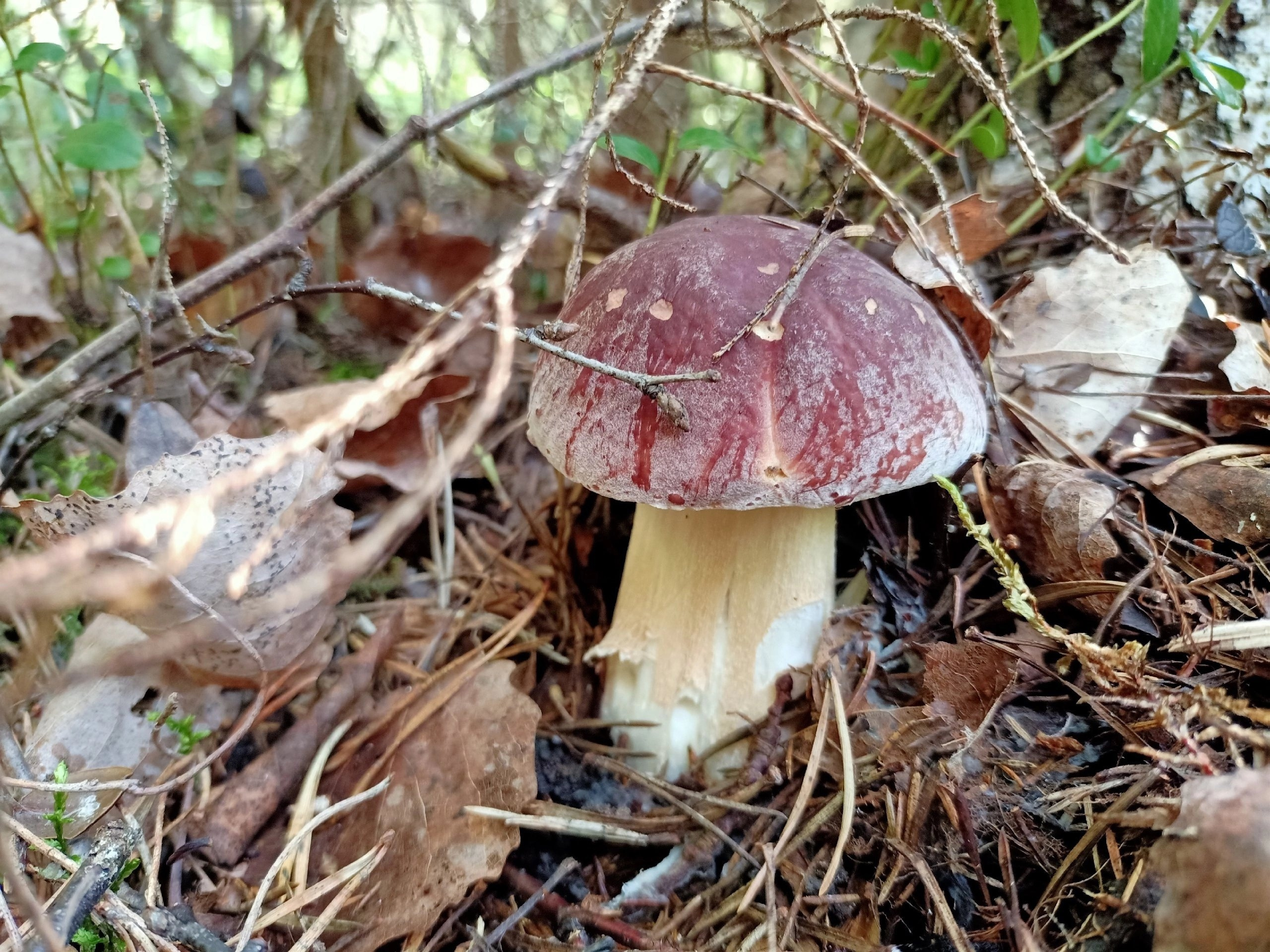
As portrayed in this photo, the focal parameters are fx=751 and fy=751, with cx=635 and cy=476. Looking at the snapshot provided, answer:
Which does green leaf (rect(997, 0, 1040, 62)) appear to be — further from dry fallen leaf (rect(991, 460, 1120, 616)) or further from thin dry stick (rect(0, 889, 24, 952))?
thin dry stick (rect(0, 889, 24, 952))

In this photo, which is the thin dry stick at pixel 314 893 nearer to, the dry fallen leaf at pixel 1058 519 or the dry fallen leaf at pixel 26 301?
the dry fallen leaf at pixel 1058 519

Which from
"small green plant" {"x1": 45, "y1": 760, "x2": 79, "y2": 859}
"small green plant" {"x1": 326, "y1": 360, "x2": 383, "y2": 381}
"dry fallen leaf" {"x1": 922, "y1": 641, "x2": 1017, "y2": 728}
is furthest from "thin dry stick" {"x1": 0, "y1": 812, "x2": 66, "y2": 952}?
"small green plant" {"x1": 326, "y1": 360, "x2": 383, "y2": 381}

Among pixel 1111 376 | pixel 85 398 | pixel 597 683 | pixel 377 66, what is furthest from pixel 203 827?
pixel 377 66

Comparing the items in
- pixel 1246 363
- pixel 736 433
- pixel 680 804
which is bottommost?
pixel 680 804

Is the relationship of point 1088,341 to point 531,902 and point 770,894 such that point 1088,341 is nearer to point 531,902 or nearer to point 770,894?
point 770,894

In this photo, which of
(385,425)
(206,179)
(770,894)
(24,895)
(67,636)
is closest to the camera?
(24,895)

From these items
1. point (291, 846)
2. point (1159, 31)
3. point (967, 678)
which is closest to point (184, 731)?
point (291, 846)
